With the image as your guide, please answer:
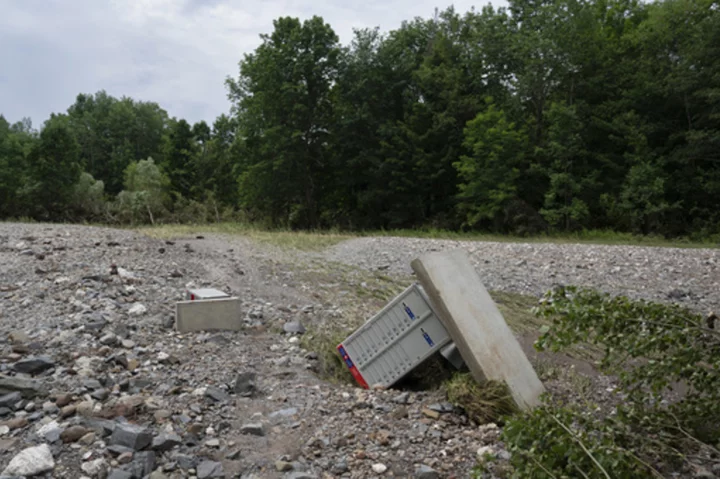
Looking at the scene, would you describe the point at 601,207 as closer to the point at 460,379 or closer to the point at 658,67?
the point at 658,67

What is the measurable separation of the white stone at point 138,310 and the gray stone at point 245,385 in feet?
6.58

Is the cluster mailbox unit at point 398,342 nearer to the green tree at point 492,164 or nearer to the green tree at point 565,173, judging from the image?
the green tree at point 492,164

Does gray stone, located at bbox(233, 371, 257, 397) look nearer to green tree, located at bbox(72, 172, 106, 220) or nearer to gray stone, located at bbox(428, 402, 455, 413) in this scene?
gray stone, located at bbox(428, 402, 455, 413)

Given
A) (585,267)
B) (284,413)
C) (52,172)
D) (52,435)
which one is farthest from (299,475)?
(52,172)

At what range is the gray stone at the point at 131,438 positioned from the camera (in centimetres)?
309

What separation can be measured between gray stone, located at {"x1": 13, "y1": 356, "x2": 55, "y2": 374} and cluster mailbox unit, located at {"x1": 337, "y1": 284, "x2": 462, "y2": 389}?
8.04ft

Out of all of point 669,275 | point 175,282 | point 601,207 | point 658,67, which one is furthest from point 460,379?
point 658,67

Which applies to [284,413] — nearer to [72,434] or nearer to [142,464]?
[142,464]

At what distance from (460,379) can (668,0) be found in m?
23.7

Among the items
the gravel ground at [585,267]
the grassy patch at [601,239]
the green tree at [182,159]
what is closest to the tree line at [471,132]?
the grassy patch at [601,239]

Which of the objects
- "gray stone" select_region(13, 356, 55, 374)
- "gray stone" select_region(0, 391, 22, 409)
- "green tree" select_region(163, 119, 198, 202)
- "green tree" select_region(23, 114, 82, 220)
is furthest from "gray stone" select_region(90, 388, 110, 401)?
"green tree" select_region(163, 119, 198, 202)

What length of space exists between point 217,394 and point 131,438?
2.96ft

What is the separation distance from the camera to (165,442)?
3.16 m

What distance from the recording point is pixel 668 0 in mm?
21375
